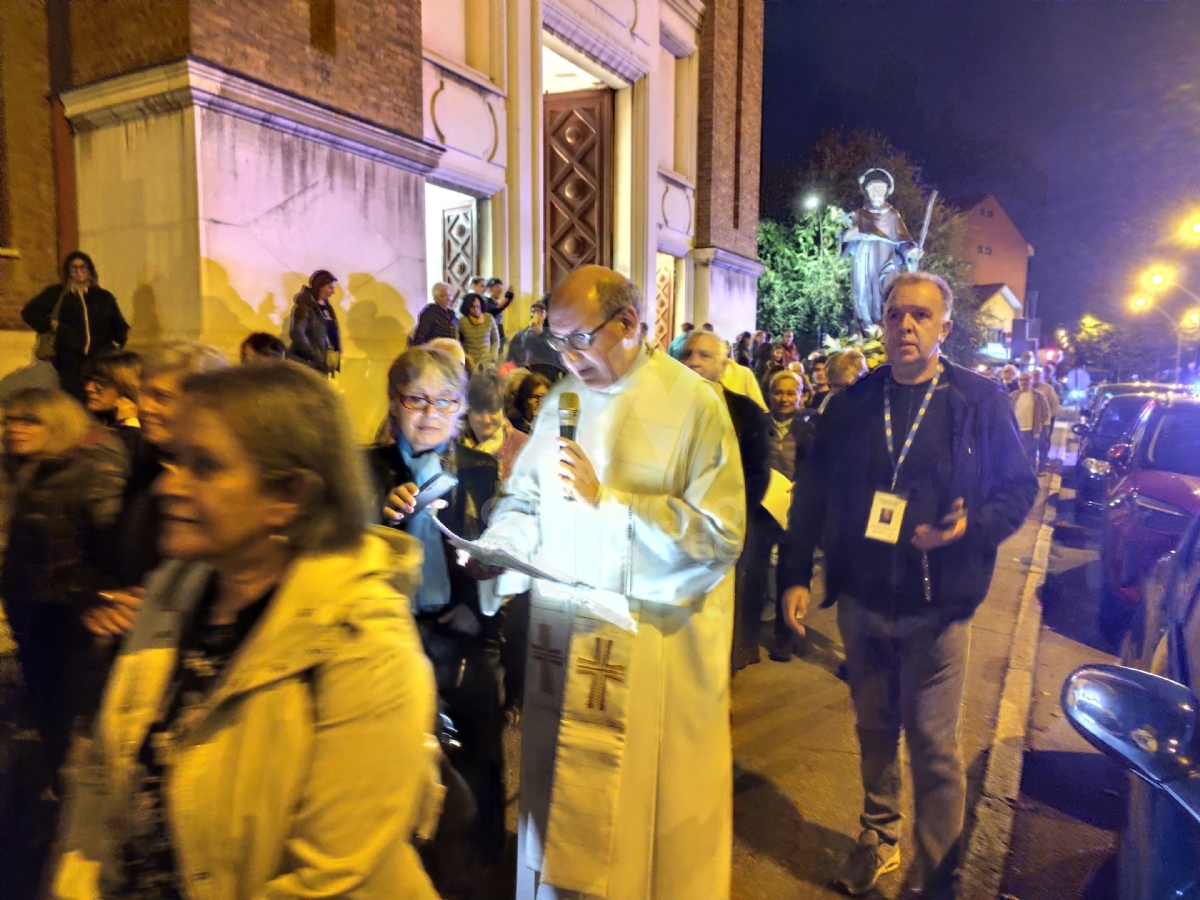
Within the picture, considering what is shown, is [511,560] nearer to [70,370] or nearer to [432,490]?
[432,490]

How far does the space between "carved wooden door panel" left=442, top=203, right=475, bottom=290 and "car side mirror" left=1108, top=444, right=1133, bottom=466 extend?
27.8 ft

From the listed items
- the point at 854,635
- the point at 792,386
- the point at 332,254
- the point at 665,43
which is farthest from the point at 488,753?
the point at 665,43

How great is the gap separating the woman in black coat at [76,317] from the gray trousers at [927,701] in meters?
6.82

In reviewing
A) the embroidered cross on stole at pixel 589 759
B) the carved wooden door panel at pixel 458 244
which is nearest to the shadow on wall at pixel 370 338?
the carved wooden door panel at pixel 458 244

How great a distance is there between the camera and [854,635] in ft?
9.57

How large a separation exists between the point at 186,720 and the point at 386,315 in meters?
8.22

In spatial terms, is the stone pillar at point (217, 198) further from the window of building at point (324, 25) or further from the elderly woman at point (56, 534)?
the elderly woman at point (56, 534)

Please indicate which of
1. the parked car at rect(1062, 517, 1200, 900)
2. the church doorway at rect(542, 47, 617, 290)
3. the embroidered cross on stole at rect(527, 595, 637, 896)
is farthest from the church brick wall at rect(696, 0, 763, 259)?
the parked car at rect(1062, 517, 1200, 900)

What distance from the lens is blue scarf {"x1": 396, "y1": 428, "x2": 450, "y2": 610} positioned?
275 centimetres

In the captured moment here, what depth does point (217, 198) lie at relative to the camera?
6996mm

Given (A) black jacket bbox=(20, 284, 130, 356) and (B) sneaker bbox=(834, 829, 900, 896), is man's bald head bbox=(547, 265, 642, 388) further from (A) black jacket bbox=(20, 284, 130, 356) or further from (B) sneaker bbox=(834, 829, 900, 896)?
(A) black jacket bbox=(20, 284, 130, 356)

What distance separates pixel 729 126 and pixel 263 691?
737 inches

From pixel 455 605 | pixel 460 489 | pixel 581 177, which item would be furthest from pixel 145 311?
pixel 581 177

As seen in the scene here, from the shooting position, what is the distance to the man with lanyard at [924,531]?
271 cm
